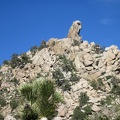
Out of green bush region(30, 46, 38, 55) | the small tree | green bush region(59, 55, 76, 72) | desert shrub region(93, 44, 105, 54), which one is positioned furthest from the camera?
green bush region(30, 46, 38, 55)

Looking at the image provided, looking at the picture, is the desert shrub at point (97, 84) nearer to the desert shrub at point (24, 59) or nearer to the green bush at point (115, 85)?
the green bush at point (115, 85)

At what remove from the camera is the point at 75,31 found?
8381cm

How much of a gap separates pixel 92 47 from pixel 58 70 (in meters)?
12.3

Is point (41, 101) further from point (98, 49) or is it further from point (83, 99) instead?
point (98, 49)

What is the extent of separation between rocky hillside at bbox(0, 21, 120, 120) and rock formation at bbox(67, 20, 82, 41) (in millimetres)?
683

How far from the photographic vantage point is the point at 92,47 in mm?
76312

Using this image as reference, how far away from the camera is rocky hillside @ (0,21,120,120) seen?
2249 inches

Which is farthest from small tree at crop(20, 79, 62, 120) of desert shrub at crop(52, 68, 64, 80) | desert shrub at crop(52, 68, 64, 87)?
desert shrub at crop(52, 68, 64, 87)

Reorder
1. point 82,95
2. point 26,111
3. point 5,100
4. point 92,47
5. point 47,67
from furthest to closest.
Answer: point 92,47, point 47,67, point 5,100, point 82,95, point 26,111

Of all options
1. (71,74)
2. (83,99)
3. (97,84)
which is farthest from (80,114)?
(71,74)

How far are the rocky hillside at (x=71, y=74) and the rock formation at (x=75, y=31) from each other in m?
0.68

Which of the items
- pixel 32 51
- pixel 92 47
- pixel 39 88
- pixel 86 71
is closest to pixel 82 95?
pixel 86 71

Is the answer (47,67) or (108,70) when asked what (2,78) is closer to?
(47,67)

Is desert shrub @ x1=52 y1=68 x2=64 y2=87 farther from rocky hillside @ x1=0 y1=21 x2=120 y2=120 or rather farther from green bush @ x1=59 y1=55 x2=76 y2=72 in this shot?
green bush @ x1=59 y1=55 x2=76 y2=72
